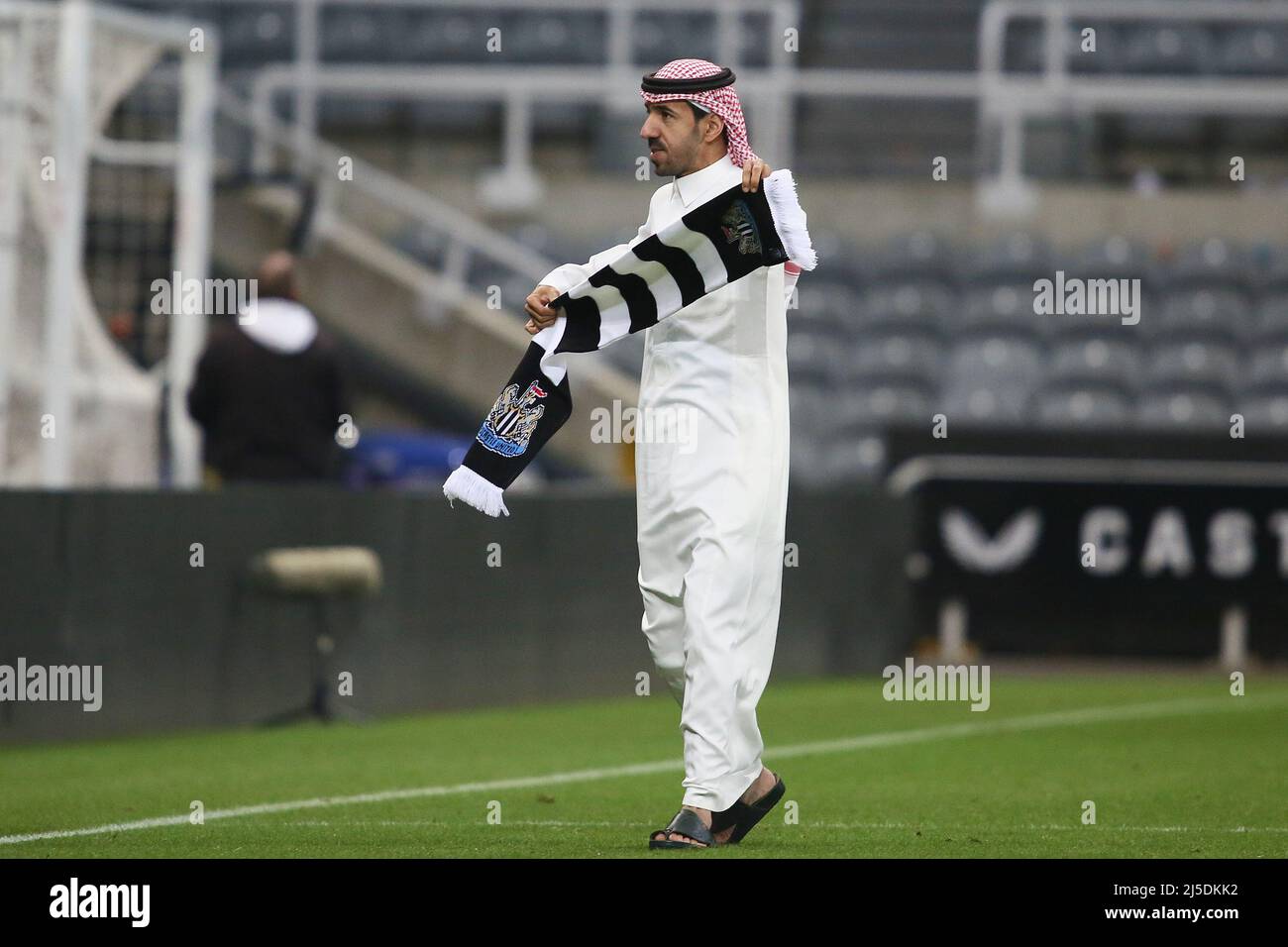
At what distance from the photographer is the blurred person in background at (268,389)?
37.8ft

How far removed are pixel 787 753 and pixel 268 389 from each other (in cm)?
342

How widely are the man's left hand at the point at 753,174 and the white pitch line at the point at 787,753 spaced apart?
2.59m

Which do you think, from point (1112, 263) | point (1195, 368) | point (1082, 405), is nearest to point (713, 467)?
point (1082, 405)

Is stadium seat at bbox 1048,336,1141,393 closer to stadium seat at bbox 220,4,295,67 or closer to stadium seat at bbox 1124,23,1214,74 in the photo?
stadium seat at bbox 1124,23,1214,74

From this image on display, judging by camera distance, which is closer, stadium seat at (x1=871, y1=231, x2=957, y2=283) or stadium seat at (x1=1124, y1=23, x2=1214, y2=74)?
stadium seat at (x1=871, y1=231, x2=957, y2=283)

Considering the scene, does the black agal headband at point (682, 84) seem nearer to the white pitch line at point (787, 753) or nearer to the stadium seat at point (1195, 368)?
the white pitch line at point (787, 753)

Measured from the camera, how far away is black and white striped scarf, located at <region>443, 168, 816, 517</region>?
644cm

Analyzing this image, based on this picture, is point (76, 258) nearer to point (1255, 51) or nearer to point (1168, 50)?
point (1168, 50)

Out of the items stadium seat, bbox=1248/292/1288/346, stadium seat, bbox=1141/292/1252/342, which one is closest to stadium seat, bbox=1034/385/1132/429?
stadium seat, bbox=1141/292/1252/342

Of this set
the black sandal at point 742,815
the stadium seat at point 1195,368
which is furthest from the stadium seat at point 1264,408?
the black sandal at point 742,815

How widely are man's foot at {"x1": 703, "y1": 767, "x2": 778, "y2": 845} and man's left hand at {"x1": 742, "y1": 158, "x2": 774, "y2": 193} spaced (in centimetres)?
164
